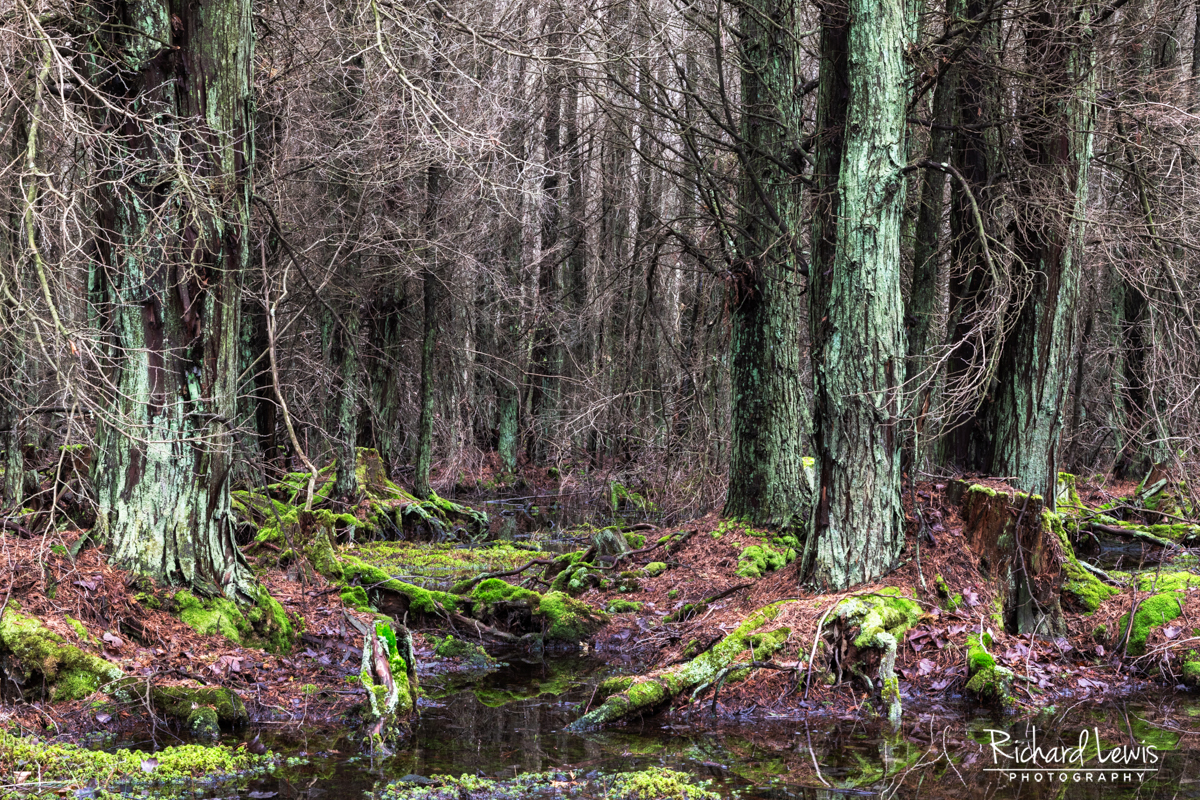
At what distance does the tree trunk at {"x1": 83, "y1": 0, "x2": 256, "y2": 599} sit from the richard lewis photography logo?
5.62 m

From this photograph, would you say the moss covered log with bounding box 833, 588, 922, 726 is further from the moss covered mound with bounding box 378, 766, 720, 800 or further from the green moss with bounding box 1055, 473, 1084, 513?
the green moss with bounding box 1055, 473, 1084, 513

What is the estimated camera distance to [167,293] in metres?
7.21

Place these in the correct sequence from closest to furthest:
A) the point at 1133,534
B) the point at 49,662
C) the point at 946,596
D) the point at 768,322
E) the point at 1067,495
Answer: the point at 49,662
the point at 946,596
the point at 768,322
the point at 1133,534
the point at 1067,495

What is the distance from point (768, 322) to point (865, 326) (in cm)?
390

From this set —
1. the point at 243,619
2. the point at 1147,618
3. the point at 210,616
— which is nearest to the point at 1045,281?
the point at 1147,618

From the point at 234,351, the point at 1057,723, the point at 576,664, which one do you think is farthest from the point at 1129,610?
the point at 234,351

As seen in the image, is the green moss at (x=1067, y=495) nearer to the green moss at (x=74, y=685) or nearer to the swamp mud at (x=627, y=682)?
the swamp mud at (x=627, y=682)

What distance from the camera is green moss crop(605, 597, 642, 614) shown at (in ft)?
32.7

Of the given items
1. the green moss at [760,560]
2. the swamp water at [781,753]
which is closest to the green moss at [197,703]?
the swamp water at [781,753]

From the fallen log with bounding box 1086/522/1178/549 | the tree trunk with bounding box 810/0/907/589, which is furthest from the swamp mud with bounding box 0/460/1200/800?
the fallen log with bounding box 1086/522/1178/549

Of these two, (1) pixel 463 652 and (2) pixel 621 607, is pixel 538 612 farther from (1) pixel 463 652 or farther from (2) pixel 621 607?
(1) pixel 463 652

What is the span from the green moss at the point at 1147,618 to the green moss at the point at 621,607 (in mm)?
4470

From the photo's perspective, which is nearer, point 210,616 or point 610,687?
point 610,687

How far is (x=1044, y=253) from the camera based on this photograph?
27.7 ft
